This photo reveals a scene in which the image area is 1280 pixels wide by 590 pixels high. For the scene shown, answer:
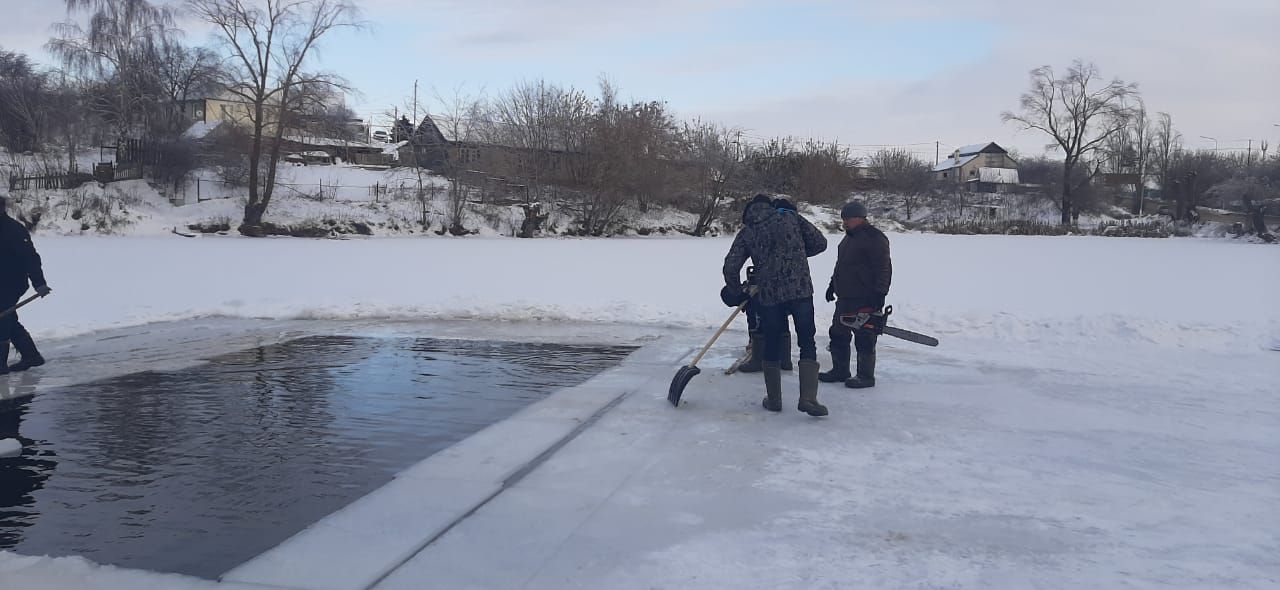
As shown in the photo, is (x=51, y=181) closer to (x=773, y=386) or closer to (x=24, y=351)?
(x=24, y=351)

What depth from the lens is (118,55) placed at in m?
39.9

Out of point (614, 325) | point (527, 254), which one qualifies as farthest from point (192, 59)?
point (614, 325)

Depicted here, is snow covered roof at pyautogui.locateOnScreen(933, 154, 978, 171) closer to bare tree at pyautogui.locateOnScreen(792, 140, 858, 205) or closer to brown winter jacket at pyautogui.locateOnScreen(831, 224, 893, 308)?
bare tree at pyautogui.locateOnScreen(792, 140, 858, 205)

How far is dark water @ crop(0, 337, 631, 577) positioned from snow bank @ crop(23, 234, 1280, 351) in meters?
3.29

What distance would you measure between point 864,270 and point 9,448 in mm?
6240

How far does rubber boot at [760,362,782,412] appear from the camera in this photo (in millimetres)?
5980

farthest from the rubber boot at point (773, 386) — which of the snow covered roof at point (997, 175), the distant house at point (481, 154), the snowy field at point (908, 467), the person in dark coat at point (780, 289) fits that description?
the snow covered roof at point (997, 175)

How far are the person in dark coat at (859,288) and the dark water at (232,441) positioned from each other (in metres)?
2.27

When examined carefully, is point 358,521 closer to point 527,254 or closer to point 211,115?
point 527,254

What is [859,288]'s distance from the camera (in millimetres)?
7035

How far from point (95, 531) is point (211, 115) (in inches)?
2621

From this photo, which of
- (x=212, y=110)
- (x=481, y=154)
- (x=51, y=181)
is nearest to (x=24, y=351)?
(x=51, y=181)

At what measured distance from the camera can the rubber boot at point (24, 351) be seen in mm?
7305

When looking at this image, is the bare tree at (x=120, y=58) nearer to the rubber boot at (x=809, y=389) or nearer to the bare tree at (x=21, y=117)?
the bare tree at (x=21, y=117)
